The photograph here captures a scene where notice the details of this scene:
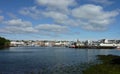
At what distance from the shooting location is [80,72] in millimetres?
48344

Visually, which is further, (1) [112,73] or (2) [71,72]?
(2) [71,72]

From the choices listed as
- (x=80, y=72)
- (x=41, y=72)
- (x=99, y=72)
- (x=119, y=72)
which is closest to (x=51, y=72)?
(x=41, y=72)

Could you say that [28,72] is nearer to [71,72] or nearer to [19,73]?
[19,73]

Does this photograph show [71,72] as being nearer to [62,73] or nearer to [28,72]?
[62,73]

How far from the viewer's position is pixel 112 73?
44156 millimetres

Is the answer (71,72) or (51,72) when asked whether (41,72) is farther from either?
(71,72)

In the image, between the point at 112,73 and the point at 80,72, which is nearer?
the point at 112,73

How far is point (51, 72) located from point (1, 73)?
31.9 ft

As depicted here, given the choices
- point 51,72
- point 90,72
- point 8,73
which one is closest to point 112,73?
point 90,72

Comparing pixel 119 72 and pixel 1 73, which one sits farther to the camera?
pixel 1 73

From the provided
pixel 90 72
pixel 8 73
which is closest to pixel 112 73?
pixel 90 72

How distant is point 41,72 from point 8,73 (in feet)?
21.1

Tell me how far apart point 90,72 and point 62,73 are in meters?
5.36

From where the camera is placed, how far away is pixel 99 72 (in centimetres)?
4638
